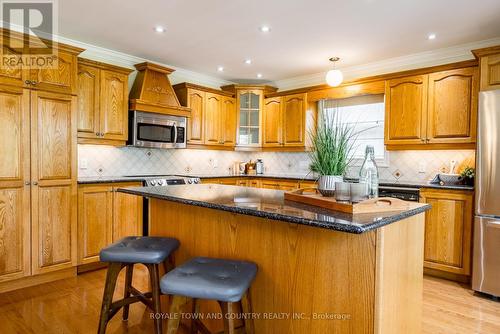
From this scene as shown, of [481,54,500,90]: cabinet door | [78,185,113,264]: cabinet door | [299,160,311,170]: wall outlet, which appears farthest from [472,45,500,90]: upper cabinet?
[78,185,113,264]: cabinet door

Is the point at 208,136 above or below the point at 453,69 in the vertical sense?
below

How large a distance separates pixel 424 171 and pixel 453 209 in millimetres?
828

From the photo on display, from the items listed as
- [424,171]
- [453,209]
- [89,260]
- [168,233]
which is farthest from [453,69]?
[89,260]

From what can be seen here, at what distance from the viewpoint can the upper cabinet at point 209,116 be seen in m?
4.72

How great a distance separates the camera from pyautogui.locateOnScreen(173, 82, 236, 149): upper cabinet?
4719 millimetres

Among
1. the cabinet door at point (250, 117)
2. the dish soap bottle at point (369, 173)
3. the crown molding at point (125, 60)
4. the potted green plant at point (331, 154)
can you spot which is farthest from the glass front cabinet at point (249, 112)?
the dish soap bottle at point (369, 173)

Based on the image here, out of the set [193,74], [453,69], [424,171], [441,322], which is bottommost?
[441,322]

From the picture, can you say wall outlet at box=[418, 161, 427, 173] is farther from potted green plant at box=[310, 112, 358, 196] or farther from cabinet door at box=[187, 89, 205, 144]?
cabinet door at box=[187, 89, 205, 144]

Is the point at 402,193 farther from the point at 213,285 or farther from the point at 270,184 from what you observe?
the point at 213,285

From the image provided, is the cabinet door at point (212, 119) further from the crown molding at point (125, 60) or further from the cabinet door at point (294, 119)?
the cabinet door at point (294, 119)

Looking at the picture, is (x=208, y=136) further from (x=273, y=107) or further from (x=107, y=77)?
(x=107, y=77)

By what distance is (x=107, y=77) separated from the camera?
374 cm

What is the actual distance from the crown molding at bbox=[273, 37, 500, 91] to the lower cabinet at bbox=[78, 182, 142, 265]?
10.4 ft

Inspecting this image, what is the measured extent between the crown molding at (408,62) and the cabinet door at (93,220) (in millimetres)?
3409
